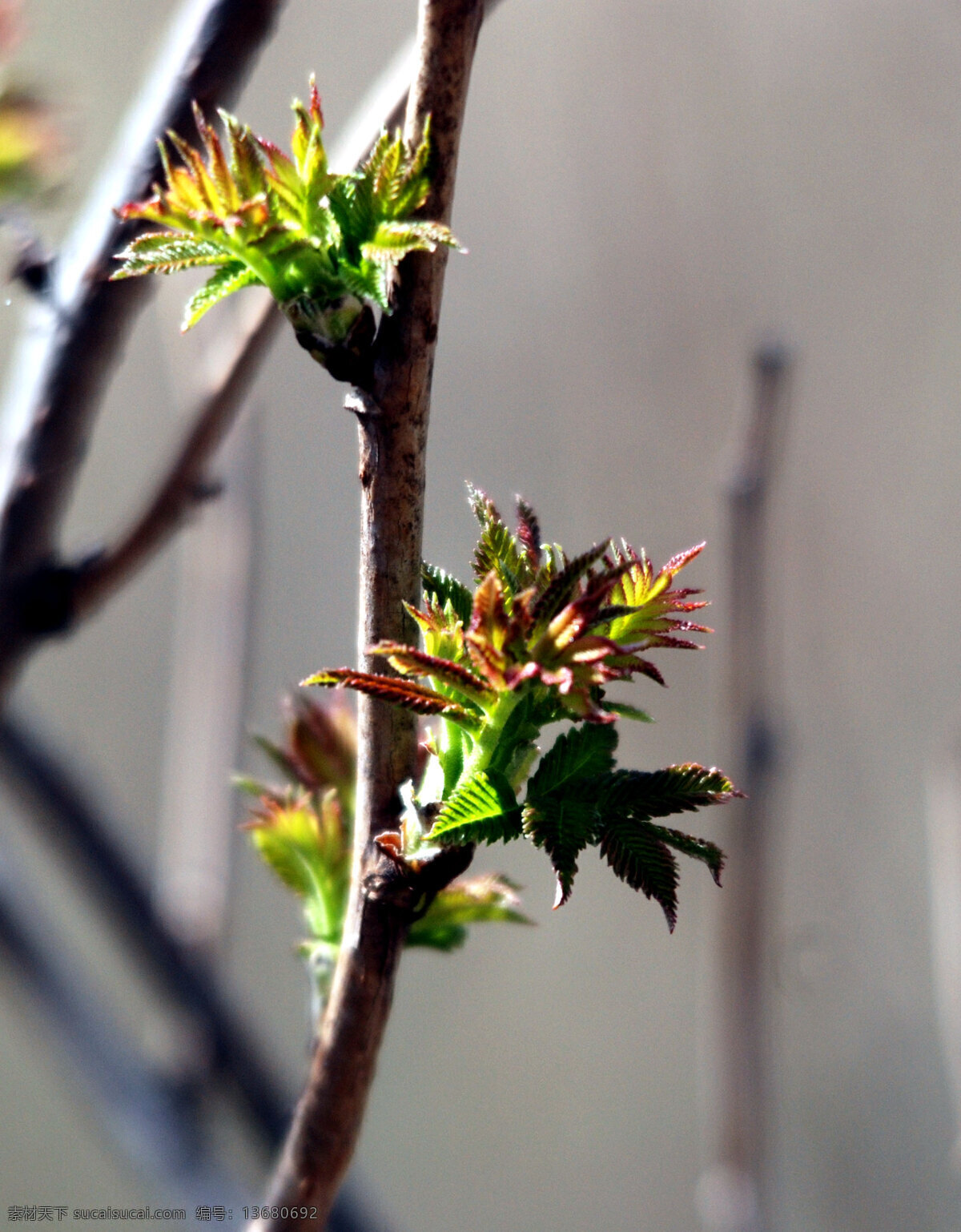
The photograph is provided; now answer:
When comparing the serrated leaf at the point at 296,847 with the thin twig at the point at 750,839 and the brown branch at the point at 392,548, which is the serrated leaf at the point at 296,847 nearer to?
the brown branch at the point at 392,548

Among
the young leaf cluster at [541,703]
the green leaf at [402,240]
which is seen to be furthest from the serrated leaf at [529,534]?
the green leaf at [402,240]

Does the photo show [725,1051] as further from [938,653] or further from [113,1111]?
[938,653]

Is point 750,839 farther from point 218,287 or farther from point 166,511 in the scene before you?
point 218,287

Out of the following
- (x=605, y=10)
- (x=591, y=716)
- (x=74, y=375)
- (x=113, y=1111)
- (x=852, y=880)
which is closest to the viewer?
(x=591, y=716)

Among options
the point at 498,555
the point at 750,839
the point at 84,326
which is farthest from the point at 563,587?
the point at 750,839

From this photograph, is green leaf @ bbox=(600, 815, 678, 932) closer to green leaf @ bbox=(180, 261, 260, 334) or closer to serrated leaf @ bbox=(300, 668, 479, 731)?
serrated leaf @ bbox=(300, 668, 479, 731)

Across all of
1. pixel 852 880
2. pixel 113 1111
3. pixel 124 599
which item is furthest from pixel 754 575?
pixel 124 599
